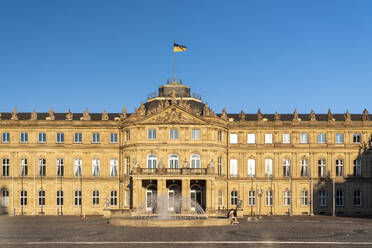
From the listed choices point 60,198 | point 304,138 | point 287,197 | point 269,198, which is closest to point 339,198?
point 287,197

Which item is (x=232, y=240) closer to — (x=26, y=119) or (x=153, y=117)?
(x=153, y=117)

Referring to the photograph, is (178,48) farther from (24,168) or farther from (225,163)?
(24,168)

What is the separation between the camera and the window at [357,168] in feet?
340

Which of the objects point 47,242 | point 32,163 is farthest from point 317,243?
point 32,163

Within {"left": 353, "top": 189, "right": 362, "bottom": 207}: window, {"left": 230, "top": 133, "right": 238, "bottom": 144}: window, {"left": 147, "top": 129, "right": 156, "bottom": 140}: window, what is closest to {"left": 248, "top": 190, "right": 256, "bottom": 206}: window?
{"left": 230, "top": 133, "right": 238, "bottom": 144}: window

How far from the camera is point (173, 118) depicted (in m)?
97.1

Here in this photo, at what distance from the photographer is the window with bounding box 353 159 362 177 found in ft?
340

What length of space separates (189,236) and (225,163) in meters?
45.5

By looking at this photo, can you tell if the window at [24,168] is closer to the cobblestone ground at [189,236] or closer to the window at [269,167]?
the cobblestone ground at [189,236]

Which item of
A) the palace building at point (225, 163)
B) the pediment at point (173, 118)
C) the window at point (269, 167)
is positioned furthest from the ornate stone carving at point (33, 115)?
the window at point (269, 167)

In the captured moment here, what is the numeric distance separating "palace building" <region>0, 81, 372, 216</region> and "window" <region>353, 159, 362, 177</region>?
0.53 feet

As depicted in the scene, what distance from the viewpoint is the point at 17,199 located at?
102 m

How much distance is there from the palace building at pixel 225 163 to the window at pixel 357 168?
16cm

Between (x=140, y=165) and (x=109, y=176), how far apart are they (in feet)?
27.6
